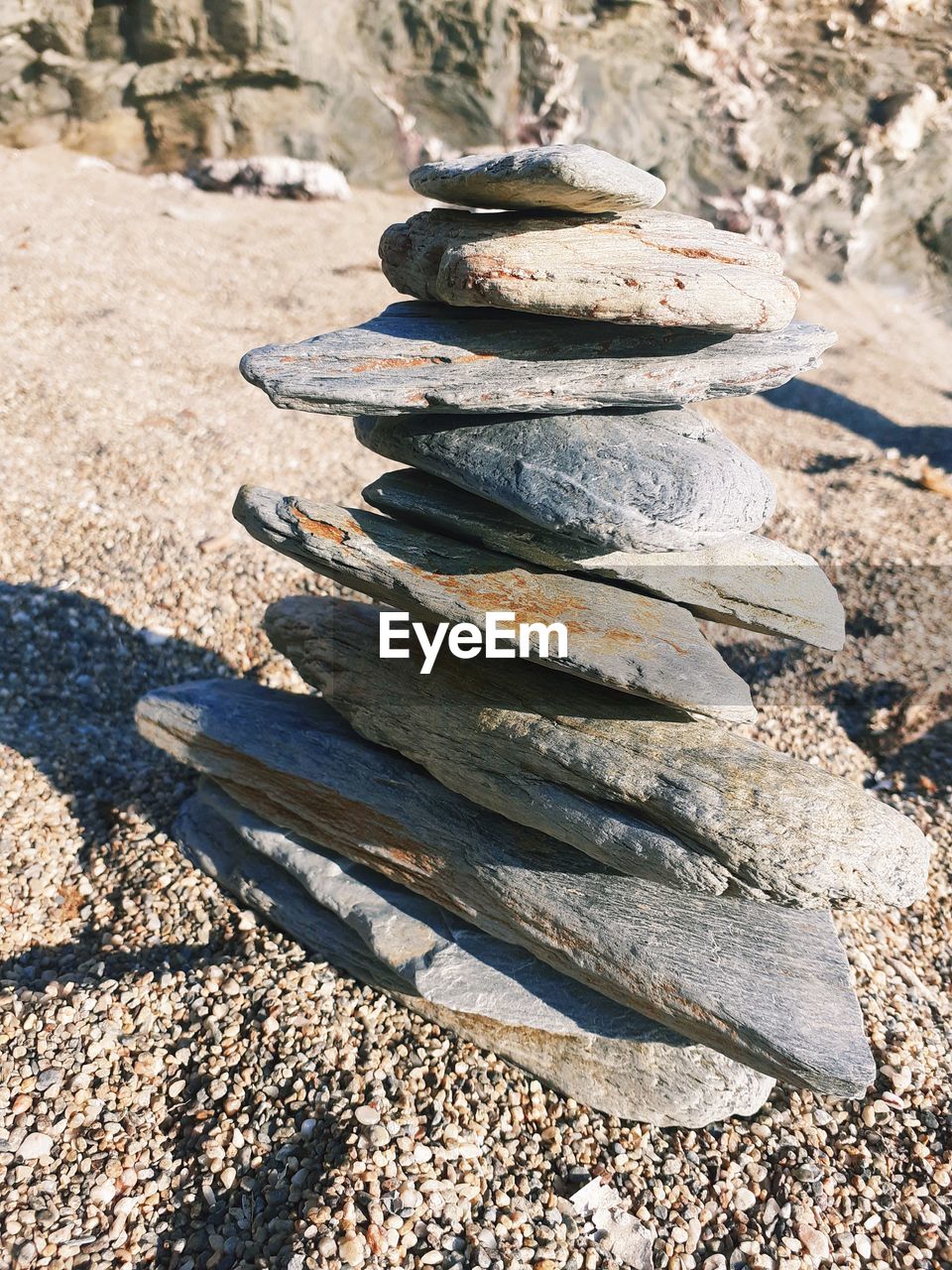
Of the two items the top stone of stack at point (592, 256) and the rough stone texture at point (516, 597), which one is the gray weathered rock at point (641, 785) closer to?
the rough stone texture at point (516, 597)

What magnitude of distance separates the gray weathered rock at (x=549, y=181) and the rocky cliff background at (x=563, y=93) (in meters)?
15.1

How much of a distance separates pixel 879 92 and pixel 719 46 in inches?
141

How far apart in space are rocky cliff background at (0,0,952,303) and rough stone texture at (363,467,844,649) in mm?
15468

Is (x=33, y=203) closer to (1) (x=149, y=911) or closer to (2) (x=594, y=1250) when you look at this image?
(1) (x=149, y=911)

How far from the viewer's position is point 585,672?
3.63 metres

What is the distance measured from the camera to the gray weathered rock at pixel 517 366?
3.62 m

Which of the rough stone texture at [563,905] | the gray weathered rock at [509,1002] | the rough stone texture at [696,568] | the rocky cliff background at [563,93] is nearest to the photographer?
the rough stone texture at [563,905]

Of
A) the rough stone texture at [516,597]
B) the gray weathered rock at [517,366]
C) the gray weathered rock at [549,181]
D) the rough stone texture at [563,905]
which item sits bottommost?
the rough stone texture at [563,905]

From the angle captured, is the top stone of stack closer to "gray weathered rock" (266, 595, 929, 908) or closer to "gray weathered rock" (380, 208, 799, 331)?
"gray weathered rock" (380, 208, 799, 331)

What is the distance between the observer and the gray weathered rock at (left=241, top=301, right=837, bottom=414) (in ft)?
11.9

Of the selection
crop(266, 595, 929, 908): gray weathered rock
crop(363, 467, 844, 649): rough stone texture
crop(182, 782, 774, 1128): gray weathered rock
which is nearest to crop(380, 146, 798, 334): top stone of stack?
crop(363, 467, 844, 649): rough stone texture

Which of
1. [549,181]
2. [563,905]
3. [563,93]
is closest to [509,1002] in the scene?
[563,905]

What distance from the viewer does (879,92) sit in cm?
1939

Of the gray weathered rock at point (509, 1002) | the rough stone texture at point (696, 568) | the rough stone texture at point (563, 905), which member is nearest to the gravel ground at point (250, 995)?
the gray weathered rock at point (509, 1002)
